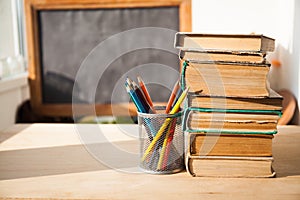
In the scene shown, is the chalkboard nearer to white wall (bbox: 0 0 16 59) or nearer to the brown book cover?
white wall (bbox: 0 0 16 59)

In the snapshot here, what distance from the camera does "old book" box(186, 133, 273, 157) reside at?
0.75 m

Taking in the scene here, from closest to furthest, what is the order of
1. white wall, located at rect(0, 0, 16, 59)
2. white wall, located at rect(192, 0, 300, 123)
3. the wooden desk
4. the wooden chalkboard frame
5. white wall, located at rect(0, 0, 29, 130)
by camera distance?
the wooden desk
white wall, located at rect(192, 0, 300, 123)
the wooden chalkboard frame
white wall, located at rect(0, 0, 29, 130)
white wall, located at rect(0, 0, 16, 59)

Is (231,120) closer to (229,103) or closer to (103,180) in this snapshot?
(229,103)

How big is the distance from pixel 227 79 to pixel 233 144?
127 mm

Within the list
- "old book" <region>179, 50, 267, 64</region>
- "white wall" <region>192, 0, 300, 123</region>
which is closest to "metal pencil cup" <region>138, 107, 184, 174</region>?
"old book" <region>179, 50, 267, 64</region>

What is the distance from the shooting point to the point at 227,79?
0.74 m

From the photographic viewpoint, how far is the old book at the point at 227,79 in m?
0.74

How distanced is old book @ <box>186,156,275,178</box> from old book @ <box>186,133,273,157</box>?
10 mm

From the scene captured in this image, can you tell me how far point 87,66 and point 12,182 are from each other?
54.0 inches

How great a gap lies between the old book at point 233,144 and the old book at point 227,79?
0.27 feet

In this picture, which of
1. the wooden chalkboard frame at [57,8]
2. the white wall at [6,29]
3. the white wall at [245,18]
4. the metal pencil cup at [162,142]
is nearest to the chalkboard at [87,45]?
the wooden chalkboard frame at [57,8]

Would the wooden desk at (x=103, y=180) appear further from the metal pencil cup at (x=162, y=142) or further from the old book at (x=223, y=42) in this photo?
the old book at (x=223, y=42)

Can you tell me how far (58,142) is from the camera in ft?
3.49

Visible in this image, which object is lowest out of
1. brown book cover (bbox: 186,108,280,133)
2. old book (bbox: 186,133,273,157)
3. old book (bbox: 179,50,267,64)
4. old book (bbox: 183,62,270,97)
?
old book (bbox: 186,133,273,157)
